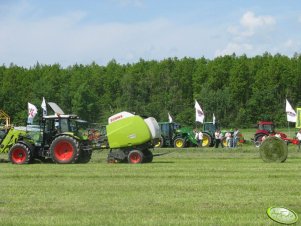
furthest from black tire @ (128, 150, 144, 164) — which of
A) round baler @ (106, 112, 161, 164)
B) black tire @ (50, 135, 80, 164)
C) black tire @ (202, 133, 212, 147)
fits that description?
black tire @ (202, 133, 212, 147)

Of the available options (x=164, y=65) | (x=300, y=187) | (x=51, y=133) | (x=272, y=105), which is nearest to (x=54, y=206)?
(x=300, y=187)

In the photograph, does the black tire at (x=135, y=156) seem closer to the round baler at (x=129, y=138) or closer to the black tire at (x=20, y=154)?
the round baler at (x=129, y=138)

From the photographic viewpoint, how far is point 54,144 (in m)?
26.4

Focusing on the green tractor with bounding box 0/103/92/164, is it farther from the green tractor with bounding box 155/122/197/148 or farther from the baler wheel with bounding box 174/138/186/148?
the green tractor with bounding box 155/122/197/148

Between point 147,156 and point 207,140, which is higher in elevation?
point 207,140

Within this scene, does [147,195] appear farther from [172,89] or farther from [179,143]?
[172,89]

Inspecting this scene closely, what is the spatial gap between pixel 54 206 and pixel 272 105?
83523 mm

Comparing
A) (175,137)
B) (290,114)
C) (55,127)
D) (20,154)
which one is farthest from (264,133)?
(20,154)

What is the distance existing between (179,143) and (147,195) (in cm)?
3123

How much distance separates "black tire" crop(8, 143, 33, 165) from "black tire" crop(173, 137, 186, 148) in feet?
65.1

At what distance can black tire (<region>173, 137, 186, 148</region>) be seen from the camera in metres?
45.7

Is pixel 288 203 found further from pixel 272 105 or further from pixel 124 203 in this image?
pixel 272 105

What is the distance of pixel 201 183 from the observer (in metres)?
17.4

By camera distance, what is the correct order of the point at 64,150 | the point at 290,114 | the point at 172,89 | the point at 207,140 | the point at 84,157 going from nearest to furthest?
the point at 64,150
the point at 84,157
the point at 290,114
the point at 207,140
the point at 172,89
